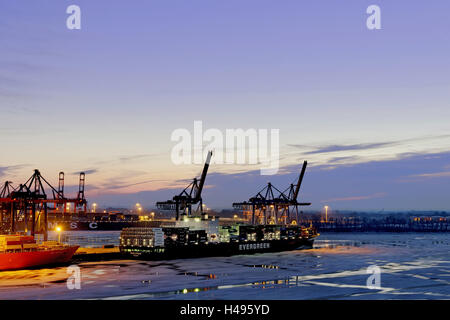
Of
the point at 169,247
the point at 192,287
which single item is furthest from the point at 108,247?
the point at 192,287

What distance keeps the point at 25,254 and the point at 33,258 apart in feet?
5.03

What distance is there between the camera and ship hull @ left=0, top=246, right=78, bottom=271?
244ft

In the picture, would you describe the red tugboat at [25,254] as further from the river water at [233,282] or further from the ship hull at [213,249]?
the ship hull at [213,249]

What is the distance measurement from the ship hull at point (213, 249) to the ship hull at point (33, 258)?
50.6 feet

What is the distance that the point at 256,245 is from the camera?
387 ft

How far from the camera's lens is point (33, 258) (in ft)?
255

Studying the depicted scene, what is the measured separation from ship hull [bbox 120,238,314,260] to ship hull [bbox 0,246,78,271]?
1544 cm

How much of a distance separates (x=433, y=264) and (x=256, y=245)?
143 feet

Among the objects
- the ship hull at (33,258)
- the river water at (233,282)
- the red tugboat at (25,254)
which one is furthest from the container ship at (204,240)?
the red tugboat at (25,254)

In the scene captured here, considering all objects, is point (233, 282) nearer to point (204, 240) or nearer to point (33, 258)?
point (33, 258)

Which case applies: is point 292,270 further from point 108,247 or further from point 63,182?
point 63,182

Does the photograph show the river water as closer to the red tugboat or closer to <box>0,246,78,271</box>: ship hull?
<box>0,246,78,271</box>: ship hull

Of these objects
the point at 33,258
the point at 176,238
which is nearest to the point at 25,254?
the point at 33,258

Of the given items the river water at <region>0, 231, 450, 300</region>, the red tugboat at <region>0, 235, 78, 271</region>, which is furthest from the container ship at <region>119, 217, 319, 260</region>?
the red tugboat at <region>0, 235, 78, 271</region>
